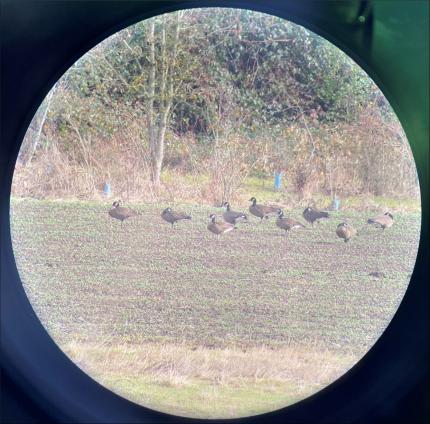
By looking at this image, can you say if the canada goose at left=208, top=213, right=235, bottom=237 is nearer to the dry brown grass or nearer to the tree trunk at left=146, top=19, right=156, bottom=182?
the tree trunk at left=146, top=19, right=156, bottom=182

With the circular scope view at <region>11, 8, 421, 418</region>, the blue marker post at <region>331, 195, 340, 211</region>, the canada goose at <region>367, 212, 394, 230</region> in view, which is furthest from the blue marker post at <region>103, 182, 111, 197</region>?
the canada goose at <region>367, 212, 394, 230</region>

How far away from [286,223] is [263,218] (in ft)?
0.46

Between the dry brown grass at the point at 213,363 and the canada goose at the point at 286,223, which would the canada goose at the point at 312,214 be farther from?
the dry brown grass at the point at 213,363

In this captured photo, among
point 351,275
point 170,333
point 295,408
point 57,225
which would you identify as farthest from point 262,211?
point 295,408

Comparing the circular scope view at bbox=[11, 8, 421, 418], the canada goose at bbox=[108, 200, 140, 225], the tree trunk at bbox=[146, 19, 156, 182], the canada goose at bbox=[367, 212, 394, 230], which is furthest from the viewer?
the canada goose at bbox=[108, 200, 140, 225]

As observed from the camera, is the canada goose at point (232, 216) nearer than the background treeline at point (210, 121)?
No

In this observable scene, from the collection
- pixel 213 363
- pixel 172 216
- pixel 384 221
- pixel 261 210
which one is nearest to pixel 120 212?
pixel 172 216

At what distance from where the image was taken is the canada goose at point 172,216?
3996 millimetres

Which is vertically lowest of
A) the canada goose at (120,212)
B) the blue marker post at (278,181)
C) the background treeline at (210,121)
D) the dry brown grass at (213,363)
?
the dry brown grass at (213,363)

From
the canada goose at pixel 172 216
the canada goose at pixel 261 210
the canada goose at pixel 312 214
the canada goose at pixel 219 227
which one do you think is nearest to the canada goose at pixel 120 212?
the canada goose at pixel 172 216

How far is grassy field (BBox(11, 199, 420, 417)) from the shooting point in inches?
130

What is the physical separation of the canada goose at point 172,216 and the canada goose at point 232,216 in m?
0.22

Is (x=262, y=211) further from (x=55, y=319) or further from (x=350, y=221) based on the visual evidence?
(x=55, y=319)

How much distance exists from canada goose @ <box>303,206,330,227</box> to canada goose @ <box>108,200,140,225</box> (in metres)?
1.01
